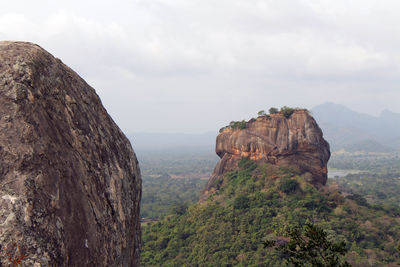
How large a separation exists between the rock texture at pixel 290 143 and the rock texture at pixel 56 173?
1109 inches

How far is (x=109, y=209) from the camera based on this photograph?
612cm

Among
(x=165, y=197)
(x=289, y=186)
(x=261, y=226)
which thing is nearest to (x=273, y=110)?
(x=289, y=186)

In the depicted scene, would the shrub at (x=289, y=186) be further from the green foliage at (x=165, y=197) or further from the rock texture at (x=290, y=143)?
the green foliage at (x=165, y=197)

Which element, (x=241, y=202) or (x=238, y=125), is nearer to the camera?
(x=241, y=202)

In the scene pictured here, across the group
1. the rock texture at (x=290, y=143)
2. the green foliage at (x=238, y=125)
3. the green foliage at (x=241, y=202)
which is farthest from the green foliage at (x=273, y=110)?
the green foliage at (x=241, y=202)

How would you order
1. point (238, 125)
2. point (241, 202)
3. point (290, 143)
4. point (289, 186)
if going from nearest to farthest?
point (289, 186)
point (241, 202)
point (290, 143)
point (238, 125)

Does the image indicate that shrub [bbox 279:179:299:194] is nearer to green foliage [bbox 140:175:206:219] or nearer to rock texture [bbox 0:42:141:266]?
green foliage [bbox 140:175:206:219]

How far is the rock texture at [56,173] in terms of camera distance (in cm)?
405

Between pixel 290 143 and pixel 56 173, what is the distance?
100 ft

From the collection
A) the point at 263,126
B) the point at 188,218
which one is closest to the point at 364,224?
the point at 263,126

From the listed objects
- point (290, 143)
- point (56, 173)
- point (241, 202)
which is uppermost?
point (56, 173)

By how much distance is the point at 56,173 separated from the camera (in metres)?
4.70

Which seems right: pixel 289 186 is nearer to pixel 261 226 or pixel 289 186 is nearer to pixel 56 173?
pixel 261 226

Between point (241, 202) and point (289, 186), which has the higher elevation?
point (289, 186)
